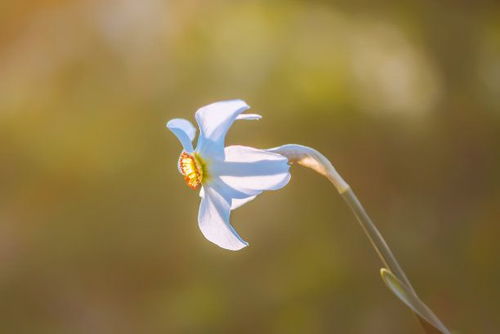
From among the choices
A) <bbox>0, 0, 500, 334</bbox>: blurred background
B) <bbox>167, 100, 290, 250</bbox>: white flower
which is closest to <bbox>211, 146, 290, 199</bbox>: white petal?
<bbox>167, 100, 290, 250</bbox>: white flower

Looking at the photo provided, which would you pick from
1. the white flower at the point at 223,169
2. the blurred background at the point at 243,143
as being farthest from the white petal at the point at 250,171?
the blurred background at the point at 243,143

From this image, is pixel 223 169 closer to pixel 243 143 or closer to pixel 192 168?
pixel 192 168

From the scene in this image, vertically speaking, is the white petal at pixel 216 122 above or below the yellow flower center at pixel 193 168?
above

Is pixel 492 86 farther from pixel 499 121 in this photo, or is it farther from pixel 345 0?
pixel 345 0

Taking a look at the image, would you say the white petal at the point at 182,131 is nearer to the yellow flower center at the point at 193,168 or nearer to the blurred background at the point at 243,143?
the yellow flower center at the point at 193,168

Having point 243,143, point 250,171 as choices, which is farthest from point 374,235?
point 243,143

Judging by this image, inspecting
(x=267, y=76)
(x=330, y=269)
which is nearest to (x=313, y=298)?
(x=330, y=269)
